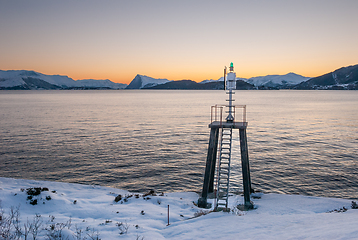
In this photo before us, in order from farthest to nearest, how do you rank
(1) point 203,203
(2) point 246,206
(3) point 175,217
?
1. (1) point 203,203
2. (2) point 246,206
3. (3) point 175,217

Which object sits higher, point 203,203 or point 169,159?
point 203,203

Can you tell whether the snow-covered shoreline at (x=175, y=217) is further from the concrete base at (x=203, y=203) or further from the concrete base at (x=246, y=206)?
the concrete base at (x=203, y=203)

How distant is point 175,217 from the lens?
11.7 metres

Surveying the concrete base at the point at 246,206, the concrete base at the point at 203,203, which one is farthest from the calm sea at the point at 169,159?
the concrete base at the point at 203,203

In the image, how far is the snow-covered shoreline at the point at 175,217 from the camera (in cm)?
883

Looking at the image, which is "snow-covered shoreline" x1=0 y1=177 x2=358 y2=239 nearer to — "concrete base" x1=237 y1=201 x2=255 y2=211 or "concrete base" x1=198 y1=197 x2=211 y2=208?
"concrete base" x1=237 y1=201 x2=255 y2=211

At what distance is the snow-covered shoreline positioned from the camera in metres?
8.83

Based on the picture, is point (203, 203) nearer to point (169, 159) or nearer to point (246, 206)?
point (246, 206)

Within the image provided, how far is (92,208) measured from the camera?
12.3 metres

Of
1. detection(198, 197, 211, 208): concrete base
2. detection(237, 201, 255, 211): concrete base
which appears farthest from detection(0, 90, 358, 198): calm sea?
detection(198, 197, 211, 208): concrete base

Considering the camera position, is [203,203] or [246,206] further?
[203,203]

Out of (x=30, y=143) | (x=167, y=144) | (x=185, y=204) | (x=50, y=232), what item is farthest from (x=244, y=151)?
(x=30, y=143)

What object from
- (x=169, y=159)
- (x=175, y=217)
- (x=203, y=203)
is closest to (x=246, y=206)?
(x=203, y=203)

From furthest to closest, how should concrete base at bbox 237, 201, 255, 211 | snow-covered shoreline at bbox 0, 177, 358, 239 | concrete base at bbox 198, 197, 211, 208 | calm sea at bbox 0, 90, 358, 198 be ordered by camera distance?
calm sea at bbox 0, 90, 358, 198 → concrete base at bbox 198, 197, 211, 208 → concrete base at bbox 237, 201, 255, 211 → snow-covered shoreline at bbox 0, 177, 358, 239
